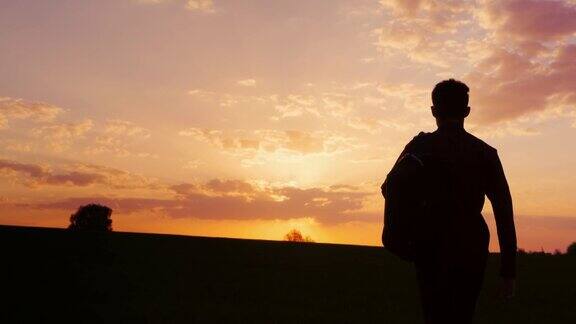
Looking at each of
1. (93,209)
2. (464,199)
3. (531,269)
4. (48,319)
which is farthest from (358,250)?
(93,209)

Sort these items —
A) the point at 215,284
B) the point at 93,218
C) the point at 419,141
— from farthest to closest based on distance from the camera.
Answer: the point at 93,218, the point at 215,284, the point at 419,141

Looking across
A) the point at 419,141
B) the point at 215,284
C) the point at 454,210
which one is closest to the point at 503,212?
the point at 454,210

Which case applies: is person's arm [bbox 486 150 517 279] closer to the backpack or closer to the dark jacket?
the dark jacket

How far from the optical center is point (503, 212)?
5430mm

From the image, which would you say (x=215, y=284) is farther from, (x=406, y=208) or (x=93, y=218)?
→ (x=93, y=218)

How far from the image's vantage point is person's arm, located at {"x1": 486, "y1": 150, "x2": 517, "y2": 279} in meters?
5.29

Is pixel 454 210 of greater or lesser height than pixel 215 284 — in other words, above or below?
above

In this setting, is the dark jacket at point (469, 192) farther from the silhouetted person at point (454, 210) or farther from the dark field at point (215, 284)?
the dark field at point (215, 284)

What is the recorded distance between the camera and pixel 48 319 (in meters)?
10.3

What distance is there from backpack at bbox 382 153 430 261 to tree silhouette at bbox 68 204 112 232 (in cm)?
5545

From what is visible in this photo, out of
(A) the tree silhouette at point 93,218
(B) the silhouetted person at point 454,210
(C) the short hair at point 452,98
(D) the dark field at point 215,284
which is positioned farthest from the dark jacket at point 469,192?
(A) the tree silhouette at point 93,218

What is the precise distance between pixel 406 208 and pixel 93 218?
56.9 m

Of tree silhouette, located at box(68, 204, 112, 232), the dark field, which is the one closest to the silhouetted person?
the dark field

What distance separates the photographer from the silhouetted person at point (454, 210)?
483 centimetres
